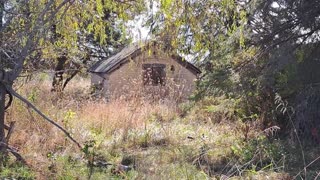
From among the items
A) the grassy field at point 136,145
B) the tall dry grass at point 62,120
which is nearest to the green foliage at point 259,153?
the grassy field at point 136,145

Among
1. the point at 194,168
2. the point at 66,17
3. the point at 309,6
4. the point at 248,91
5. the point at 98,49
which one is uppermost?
the point at 98,49

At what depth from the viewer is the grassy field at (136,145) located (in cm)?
497

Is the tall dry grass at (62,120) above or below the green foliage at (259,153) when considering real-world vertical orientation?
above

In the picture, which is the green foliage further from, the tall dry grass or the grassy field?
the tall dry grass

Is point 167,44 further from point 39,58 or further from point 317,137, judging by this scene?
point 317,137

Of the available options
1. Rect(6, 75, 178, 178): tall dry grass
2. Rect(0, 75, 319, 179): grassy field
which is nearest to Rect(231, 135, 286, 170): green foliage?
Rect(0, 75, 319, 179): grassy field

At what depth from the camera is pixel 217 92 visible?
9094mm

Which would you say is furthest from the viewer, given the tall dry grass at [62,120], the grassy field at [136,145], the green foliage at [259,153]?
the tall dry grass at [62,120]

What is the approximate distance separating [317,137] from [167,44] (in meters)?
3.59

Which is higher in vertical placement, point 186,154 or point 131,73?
point 131,73

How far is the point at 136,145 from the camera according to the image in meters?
7.03

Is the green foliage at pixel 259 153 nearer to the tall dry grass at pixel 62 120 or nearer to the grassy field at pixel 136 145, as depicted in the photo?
the grassy field at pixel 136 145

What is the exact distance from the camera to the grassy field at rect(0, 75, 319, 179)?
196 inches

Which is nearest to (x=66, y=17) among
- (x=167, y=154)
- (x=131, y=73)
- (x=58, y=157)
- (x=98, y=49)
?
(x=58, y=157)
